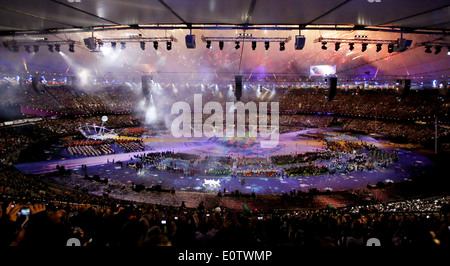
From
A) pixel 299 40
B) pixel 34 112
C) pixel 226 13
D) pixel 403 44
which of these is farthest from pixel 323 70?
pixel 34 112

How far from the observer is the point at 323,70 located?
3975 centimetres

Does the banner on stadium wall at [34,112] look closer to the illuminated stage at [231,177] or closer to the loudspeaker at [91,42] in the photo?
the illuminated stage at [231,177]

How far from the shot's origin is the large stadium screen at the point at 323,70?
39.5 m

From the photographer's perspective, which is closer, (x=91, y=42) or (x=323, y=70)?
(x=91, y=42)

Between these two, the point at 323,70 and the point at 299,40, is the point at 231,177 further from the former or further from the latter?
the point at 323,70

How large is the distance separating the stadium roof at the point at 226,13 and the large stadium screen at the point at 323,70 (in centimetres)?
3471

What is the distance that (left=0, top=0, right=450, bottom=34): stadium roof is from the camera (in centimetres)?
494

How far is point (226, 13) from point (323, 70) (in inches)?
1548

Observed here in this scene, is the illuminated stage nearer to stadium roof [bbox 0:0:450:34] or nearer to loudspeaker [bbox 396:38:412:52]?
loudspeaker [bbox 396:38:412:52]

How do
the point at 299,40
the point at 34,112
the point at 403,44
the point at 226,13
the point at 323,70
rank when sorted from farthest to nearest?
1. the point at 323,70
2. the point at 34,112
3. the point at 403,44
4. the point at 299,40
5. the point at 226,13

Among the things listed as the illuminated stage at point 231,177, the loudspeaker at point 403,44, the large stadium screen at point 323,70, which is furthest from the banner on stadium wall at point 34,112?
the large stadium screen at point 323,70

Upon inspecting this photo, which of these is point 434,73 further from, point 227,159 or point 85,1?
point 85,1

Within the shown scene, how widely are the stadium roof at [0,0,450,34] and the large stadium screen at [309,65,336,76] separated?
114 ft
